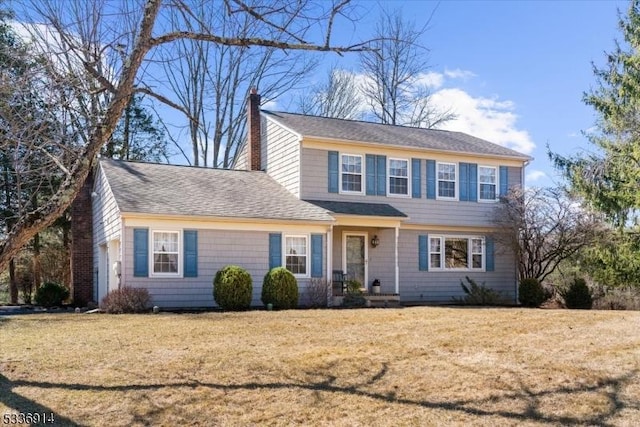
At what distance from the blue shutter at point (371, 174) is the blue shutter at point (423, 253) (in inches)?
98.9

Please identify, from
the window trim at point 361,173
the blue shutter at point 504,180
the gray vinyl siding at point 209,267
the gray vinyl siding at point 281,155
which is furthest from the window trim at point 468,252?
the gray vinyl siding at point 209,267

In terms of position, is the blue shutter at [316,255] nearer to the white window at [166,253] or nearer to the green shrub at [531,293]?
the white window at [166,253]

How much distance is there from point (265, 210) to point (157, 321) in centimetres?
636

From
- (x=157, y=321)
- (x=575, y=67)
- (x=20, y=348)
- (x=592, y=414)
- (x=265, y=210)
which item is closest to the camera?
(x=592, y=414)

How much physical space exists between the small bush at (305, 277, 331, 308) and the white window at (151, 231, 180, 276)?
3811 millimetres

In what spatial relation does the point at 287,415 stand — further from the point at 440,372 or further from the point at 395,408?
the point at 440,372

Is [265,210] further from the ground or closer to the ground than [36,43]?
closer to the ground

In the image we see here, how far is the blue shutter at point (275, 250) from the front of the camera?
59.4 ft

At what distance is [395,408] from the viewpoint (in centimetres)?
653

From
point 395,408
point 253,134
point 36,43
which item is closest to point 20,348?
point 36,43

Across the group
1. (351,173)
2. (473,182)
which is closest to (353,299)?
(351,173)

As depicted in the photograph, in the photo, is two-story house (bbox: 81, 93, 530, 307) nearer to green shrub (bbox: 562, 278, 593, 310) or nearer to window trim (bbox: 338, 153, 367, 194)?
window trim (bbox: 338, 153, 367, 194)

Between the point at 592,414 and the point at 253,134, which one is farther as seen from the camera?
the point at 253,134

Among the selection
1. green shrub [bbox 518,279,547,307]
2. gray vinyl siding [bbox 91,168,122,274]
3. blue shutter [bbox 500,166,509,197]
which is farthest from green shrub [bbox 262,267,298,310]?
blue shutter [bbox 500,166,509,197]
